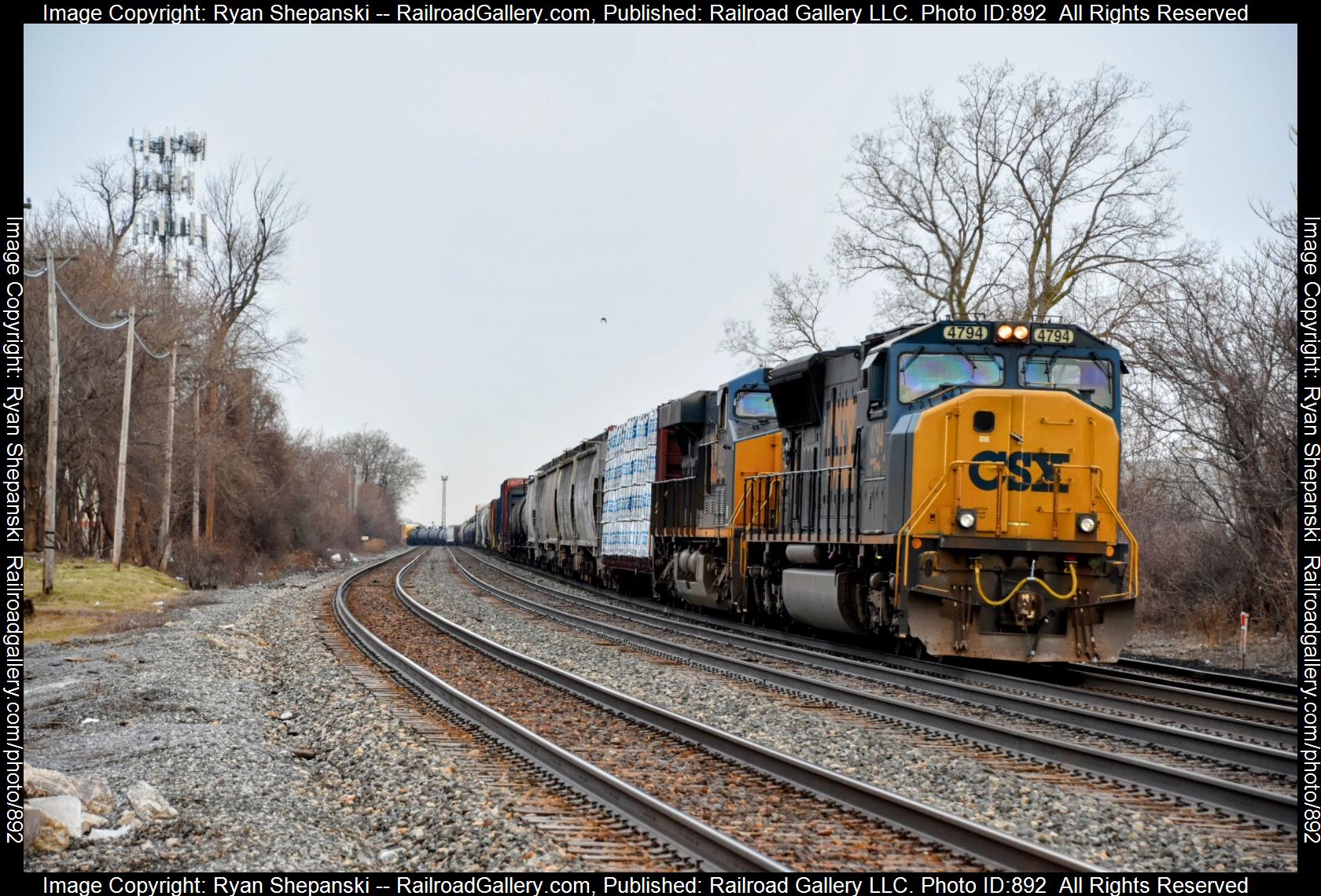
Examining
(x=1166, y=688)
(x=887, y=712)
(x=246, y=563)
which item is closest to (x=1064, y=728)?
(x=887, y=712)

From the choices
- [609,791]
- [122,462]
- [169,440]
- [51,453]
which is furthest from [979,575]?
[169,440]

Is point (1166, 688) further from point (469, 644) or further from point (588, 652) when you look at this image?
point (469, 644)

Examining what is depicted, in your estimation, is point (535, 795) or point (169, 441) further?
point (169, 441)

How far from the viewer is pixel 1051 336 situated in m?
13.0

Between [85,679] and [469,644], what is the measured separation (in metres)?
5.14

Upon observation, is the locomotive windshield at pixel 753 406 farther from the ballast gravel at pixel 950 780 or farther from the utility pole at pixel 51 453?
the utility pole at pixel 51 453

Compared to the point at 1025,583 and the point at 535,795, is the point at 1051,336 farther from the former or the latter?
the point at 535,795

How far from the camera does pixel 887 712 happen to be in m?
10.2

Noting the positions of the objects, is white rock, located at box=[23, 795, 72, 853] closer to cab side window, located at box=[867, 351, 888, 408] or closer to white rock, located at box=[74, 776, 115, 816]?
white rock, located at box=[74, 776, 115, 816]

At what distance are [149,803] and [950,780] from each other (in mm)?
4715

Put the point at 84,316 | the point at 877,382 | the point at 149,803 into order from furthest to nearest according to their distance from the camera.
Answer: the point at 84,316, the point at 877,382, the point at 149,803

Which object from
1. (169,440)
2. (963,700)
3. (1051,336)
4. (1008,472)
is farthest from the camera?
(169,440)

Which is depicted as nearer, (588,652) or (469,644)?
(588,652)

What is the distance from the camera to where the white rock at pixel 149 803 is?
21.0 ft
